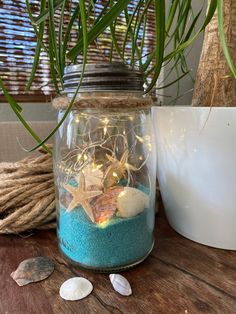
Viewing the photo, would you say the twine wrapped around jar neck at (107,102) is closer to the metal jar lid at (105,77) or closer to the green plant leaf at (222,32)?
the metal jar lid at (105,77)

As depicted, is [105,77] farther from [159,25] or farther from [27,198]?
[27,198]

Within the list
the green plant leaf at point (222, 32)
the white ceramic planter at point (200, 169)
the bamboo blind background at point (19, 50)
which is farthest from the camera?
the bamboo blind background at point (19, 50)

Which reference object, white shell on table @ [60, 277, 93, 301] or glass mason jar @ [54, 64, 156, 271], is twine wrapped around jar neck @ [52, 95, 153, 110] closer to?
glass mason jar @ [54, 64, 156, 271]

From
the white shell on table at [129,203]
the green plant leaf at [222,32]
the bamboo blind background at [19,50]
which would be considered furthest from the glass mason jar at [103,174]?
the bamboo blind background at [19,50]

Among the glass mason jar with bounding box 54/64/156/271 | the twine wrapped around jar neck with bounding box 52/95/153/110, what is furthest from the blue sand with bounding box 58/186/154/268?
the twine wrapped around jar neck with bounding box 52/95/153/110

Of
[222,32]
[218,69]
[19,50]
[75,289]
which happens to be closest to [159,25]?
[222,32]
